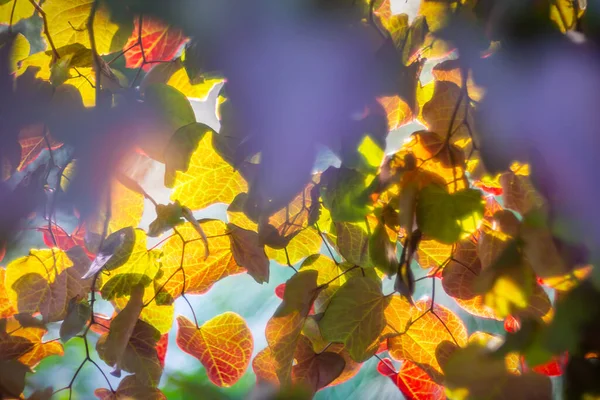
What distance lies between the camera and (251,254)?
0.44 meters

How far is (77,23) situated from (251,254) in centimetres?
26

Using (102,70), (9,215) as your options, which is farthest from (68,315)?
(102,70)

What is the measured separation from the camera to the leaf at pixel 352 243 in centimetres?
45

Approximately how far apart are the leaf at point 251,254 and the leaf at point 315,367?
0.08 m

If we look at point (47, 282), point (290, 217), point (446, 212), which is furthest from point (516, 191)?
point (47, 282)

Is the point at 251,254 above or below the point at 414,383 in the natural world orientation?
above

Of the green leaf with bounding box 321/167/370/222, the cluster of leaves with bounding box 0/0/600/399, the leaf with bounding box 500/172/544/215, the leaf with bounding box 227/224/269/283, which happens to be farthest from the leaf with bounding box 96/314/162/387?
the leaf with bounding box 500/172/544/215

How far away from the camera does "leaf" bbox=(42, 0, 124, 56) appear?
444 mm

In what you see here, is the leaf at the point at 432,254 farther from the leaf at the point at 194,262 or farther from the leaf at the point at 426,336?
the leaf at the point at 194,262

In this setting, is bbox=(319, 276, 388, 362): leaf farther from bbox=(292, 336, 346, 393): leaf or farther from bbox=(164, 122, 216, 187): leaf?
bbox=(164, 122, 216, 187): leaf

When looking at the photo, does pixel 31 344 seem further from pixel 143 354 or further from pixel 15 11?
pixel 15 11

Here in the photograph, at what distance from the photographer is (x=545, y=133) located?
0.81 feet

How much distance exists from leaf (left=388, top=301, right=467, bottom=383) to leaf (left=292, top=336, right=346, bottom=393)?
0.06m

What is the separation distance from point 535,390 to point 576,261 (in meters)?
0.07
